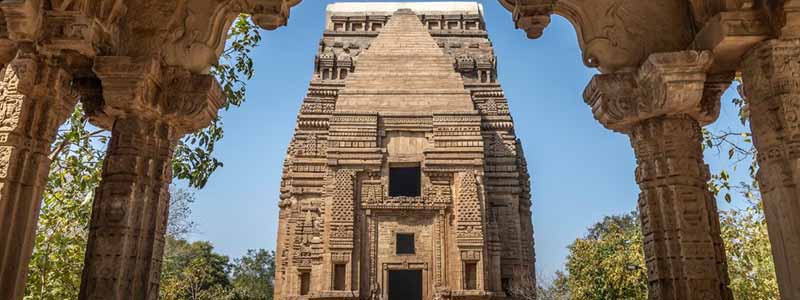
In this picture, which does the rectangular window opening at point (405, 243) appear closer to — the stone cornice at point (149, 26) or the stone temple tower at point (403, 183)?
the stone temple tower at point (403, 183)

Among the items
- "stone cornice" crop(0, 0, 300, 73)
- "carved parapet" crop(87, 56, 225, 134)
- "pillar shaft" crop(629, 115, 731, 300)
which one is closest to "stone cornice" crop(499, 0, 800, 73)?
"pillar shaft" crop(629, 115, 731, 300)

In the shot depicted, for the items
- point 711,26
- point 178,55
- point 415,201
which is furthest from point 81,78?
point 415,201

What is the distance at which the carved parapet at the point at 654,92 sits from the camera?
4.30m

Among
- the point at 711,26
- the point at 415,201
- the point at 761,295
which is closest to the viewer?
the point at 711,26

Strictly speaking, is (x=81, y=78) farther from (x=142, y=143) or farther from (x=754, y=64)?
(x=754, y=64)

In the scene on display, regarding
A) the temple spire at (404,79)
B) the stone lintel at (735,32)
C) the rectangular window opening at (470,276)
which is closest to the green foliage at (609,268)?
the rectangular window opening at (470,276)

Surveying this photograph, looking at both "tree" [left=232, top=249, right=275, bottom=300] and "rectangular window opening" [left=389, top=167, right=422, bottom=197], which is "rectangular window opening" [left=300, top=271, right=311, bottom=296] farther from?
"tree" [left=232, top=249, right=275, bottom=300]

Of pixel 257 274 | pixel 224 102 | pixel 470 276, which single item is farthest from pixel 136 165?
pixel 257 274

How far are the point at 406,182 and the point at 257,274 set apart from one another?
1369 inches

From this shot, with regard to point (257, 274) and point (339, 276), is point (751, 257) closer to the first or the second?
point (339, 276)

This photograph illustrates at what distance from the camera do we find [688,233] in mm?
4410

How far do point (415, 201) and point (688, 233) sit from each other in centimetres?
1577

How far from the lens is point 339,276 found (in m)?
18.8

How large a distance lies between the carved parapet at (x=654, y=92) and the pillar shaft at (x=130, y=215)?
3.68m
